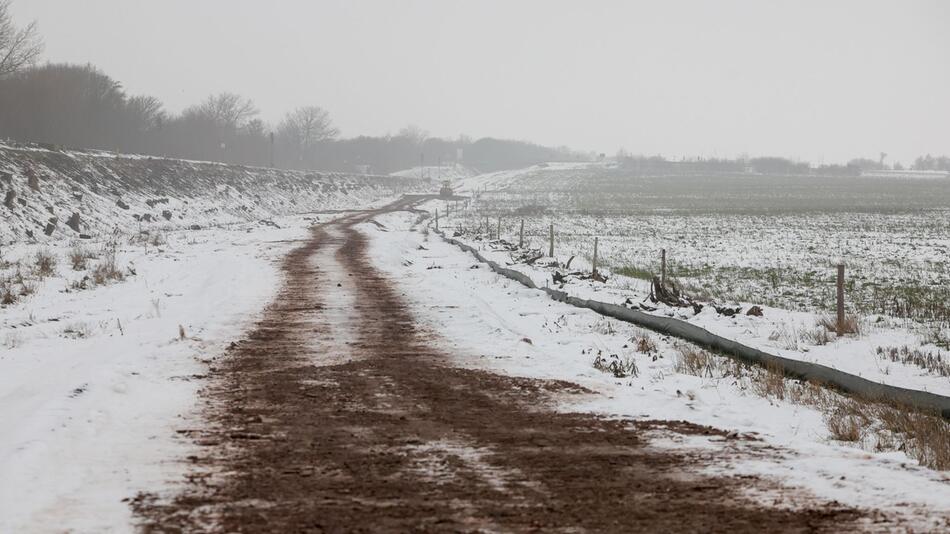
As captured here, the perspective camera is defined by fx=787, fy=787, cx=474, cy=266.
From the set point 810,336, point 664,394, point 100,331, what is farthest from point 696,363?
point 100,331

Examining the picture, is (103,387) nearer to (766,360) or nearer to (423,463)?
(423,463)

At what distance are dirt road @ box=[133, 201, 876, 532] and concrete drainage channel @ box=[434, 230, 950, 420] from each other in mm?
2975

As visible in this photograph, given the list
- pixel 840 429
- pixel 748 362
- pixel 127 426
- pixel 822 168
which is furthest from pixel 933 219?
pixel 822 168

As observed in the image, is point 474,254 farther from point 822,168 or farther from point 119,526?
point 822,168

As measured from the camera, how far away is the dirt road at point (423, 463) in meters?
5.04

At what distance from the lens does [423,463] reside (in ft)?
20.4

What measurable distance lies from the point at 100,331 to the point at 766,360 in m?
9.96

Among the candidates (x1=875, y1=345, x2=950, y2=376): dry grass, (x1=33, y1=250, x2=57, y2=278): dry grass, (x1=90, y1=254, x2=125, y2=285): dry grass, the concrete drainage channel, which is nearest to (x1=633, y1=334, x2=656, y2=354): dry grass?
the concrete drainage channel

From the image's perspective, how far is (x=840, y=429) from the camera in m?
7.48

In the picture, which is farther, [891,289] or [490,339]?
[891,289]

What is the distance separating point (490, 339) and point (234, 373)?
407cm

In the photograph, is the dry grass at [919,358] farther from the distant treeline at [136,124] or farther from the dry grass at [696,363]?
the distant treeline at [136,124]

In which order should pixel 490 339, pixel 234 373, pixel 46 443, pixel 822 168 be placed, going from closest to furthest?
1. pixel 46 443
2. pixel 234 373
3. pixel 490 339
4. pixel 822 168

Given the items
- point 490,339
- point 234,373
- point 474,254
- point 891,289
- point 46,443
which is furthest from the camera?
point 474,254
